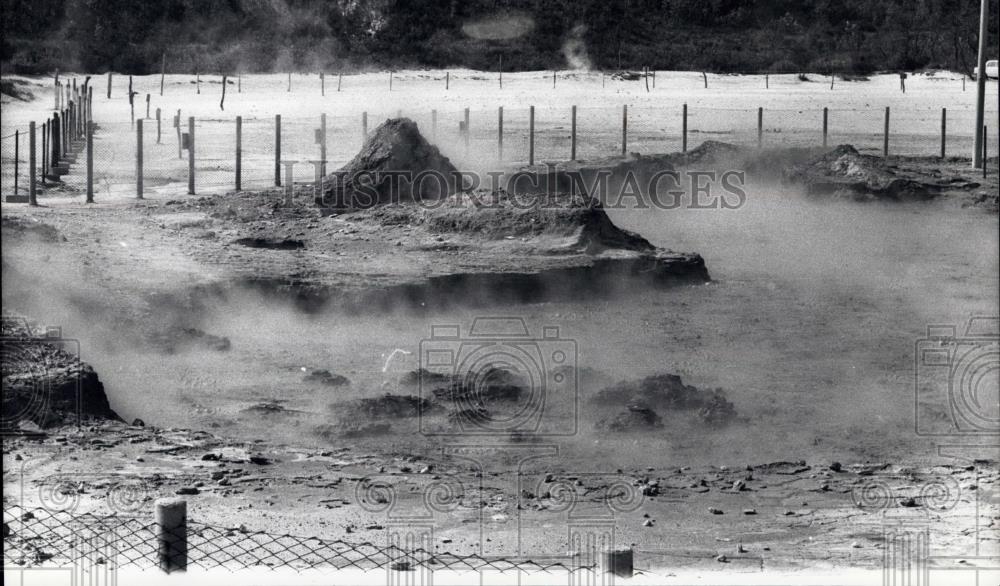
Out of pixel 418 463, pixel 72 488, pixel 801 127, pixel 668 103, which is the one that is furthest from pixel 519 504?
pixel 668 103

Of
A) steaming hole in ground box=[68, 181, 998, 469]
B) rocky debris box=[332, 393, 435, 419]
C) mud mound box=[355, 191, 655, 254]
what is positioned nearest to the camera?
steaming hole in ground box=[68, 181, 998, 469]

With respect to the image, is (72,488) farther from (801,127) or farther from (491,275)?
(801,127)

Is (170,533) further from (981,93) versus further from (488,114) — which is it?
(488,114)

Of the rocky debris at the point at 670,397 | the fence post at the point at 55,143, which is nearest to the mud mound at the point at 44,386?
the rocky debris at the point at 670,397

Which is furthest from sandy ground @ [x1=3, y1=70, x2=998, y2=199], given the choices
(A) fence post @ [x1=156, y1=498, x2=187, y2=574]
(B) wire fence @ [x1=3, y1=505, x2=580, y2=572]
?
(A) fence post @ [x1=156, y1=498, x2=187, y2=574]

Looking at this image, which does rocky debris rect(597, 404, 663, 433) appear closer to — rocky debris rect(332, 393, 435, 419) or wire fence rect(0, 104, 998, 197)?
rocky debris rect(332, 393, 435, 419)

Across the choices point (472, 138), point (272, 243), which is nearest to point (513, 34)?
point (472, 138)

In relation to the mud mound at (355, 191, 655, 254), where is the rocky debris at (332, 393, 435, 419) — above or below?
below
